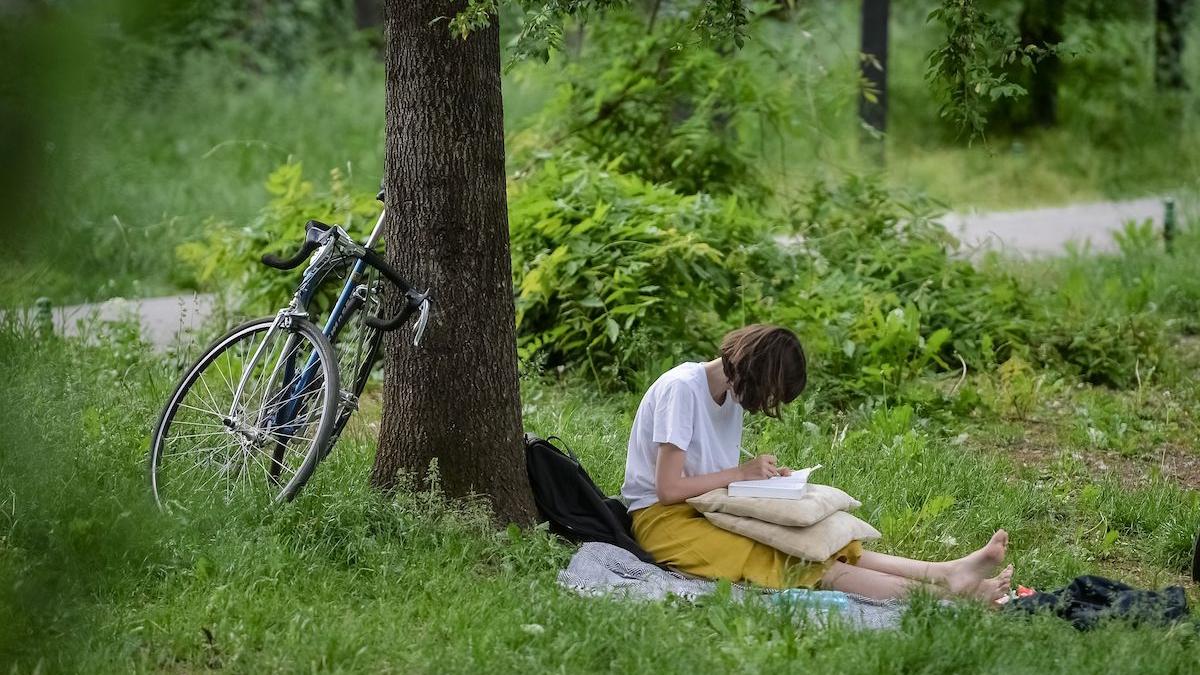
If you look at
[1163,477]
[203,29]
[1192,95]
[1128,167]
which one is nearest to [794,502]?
[1163,477]

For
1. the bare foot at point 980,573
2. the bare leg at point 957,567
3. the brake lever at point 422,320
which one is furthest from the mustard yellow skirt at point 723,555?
the brake lever at point 422,320

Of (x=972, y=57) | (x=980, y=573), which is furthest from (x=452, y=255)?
(x=980, y=573)

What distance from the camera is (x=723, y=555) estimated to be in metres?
4.36

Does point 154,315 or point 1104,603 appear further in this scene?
point 154,315

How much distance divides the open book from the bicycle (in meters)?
1.11

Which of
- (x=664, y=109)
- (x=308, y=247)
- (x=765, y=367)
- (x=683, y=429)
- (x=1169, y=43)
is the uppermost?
(x=1169, y=43)

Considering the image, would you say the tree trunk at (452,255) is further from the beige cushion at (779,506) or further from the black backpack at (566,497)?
the beige cushion at (779,506)

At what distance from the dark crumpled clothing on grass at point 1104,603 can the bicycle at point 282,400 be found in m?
2.04

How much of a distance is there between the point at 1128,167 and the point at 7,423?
13.7 m

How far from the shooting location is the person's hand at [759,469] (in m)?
4.43

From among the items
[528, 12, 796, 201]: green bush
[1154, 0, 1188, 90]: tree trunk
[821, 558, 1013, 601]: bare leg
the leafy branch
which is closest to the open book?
[821, 558, 1013, 601]: bare leg

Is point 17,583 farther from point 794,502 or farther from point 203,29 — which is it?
point 794,502

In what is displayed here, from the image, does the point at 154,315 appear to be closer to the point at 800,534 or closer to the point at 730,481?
the point at 730,481

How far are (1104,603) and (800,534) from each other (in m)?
0.90
